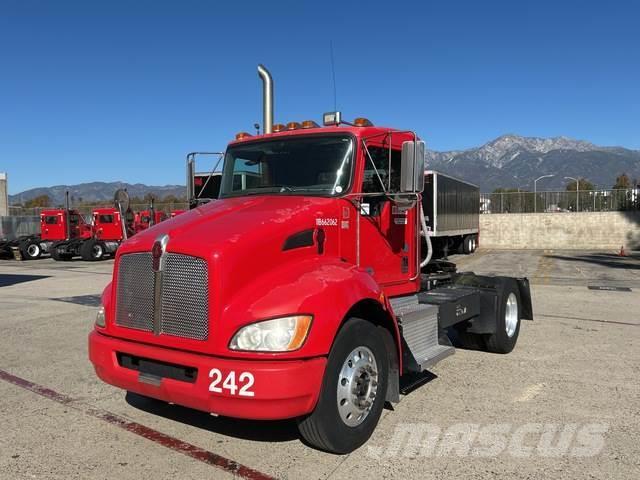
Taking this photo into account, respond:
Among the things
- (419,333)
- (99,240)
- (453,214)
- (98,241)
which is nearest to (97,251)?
(98,241)

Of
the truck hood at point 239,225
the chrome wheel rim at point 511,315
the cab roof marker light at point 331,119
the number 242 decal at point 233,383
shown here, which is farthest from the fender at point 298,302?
the chrome wheel rim at point 511,315

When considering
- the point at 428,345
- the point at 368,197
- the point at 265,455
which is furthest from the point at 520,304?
the point at 265,455

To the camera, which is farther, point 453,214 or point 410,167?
point 453,214

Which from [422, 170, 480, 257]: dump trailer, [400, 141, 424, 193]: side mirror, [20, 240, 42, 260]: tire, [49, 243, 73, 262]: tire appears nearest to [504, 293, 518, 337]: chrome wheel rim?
[400, 141, 424, 193]: side mirror

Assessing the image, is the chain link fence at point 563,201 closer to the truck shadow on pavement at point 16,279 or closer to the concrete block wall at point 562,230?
the concrete block wall at point 562,230

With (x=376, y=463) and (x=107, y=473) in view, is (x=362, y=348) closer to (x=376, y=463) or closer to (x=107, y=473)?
(x=376, y=463)

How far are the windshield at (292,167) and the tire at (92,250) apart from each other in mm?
24643

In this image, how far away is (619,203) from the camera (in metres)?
33.7

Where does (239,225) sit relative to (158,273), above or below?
above

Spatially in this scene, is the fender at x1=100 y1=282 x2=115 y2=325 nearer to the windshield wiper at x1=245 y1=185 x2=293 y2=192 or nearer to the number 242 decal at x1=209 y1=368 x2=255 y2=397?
the number 242 decal at x1=209 y1=368 x2=255 y2=397

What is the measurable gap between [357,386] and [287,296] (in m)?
0.96

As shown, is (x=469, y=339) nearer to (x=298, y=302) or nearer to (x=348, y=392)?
(x=348, y=392)

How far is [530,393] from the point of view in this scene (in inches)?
209

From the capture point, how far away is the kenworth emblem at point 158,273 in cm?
377
